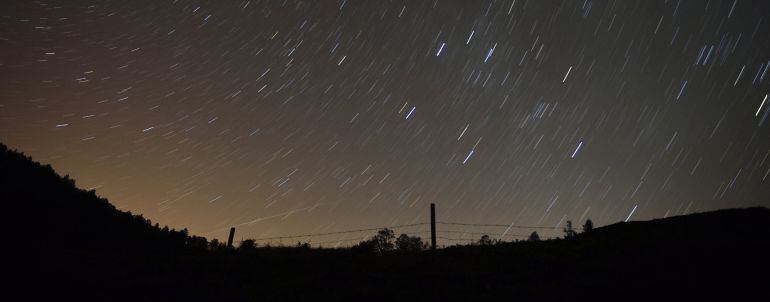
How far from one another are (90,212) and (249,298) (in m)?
15.8

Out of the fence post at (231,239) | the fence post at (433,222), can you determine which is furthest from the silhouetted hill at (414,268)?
the fence post at (231,239)

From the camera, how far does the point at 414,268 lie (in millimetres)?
12930

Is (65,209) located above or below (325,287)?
above

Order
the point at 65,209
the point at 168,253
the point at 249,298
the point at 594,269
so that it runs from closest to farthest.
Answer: the point at 249,298, the point at 594,269, the point at 168,253, the point at 65,209

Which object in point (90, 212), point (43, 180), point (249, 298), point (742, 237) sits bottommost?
point (249, 298)

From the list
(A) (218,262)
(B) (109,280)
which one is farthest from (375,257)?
(B) (109,280)

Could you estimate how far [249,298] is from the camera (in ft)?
34.3

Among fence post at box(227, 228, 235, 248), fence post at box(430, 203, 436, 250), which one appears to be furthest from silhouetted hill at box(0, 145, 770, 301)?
fence post at box(227, 228, 235, 248)

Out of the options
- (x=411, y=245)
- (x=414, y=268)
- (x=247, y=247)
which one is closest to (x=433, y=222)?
(x=414, y=268)

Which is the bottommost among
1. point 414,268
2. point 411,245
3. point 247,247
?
point 414,268

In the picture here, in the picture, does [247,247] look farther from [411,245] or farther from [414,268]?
[411,245]

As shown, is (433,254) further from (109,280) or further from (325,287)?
(109,280)

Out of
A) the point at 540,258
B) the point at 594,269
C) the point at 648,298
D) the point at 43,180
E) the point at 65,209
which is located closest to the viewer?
the point at 648,298

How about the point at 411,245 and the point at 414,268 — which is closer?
the point at 414,268
